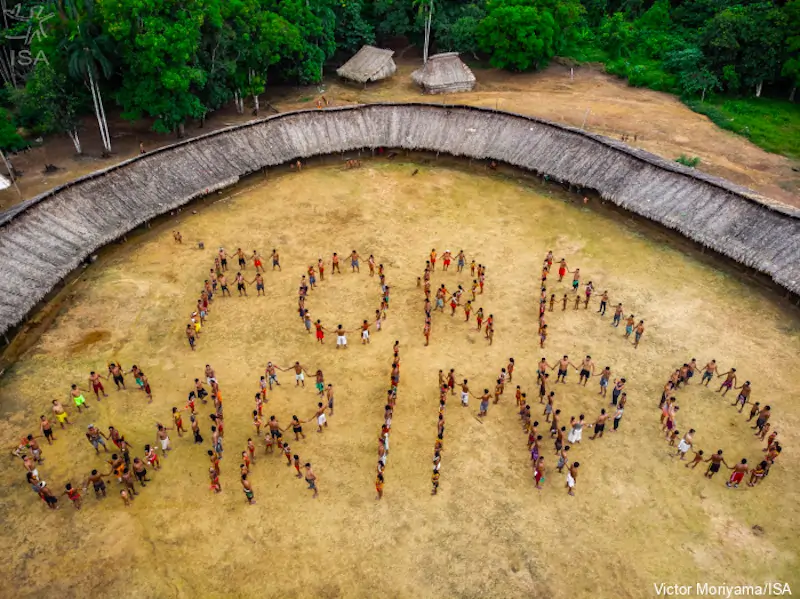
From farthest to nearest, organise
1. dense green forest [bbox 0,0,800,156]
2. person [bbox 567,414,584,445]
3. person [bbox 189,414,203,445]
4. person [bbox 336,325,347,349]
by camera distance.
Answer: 1. dense green forest [bbox 0,0,800,156]
2. person [bbox 336,325,347,349]
3. person [bbox 189,414,203,445]
4. person [bbox 567,414,584,445]

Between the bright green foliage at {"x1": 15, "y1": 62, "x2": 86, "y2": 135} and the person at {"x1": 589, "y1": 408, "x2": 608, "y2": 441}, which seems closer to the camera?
the person at {"x1": 589, "y1": 408, "x2": 608, "y2": 441}

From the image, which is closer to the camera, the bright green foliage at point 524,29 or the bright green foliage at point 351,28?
the bright green foliage at point 524,29

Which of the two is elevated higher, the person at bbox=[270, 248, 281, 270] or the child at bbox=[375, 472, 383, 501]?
the person at bbox=[270, 248, 281, 270]

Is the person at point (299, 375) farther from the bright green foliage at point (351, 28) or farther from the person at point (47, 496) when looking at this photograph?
the bright green foliage at point (351, 28)

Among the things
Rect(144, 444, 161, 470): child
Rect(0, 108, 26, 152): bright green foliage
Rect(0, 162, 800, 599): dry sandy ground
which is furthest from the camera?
Rect(0, 108, 26, 152): bright green foliage

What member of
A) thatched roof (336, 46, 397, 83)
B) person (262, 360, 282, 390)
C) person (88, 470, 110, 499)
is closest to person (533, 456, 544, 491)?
person (262, 360, 282, 390)

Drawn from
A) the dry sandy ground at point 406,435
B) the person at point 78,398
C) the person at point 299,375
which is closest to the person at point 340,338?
the dry sandy ground at point 406,435

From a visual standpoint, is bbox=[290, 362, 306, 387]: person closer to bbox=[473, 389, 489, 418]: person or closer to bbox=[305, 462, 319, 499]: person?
bbox=[305, 462, 319, 499]: person
